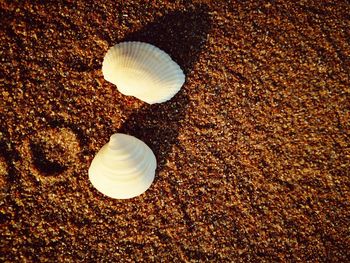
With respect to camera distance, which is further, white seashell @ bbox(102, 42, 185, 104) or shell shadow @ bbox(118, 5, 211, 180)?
shell shadow @ bbox(118, 5, 211, 180)

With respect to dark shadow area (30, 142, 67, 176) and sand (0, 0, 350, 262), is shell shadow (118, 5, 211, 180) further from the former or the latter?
dark shadow area (30, 142, 67, 176)

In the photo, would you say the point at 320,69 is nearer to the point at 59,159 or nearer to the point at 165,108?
the point at 165,108

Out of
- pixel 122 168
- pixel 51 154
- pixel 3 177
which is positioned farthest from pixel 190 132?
pixel 3 177

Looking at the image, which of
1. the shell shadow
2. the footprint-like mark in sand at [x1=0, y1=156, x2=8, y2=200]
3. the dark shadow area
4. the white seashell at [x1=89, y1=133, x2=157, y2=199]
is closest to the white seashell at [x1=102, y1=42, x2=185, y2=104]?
the shell shadow

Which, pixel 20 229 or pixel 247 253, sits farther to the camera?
pixel 247 253

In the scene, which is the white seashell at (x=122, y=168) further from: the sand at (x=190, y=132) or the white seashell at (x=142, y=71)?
the white seashell at (x=142, y=71)

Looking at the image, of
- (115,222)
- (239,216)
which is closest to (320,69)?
(239,216)
